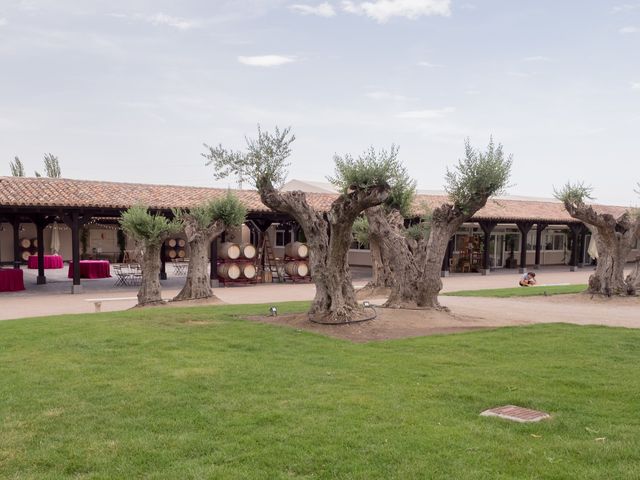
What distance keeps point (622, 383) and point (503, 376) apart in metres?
1.20

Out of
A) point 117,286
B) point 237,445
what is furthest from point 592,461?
point 117,286

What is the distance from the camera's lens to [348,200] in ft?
33.1

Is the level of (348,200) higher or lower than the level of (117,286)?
higher

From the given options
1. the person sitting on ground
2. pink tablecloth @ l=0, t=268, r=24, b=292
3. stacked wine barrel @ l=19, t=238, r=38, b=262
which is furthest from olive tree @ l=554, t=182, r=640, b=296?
stacked wine barrel @ l=19, t=238, r=38, b=262

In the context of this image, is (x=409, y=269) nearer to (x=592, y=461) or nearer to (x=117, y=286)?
(x=592, y=461)

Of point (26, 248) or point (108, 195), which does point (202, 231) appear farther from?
point (26, 248)

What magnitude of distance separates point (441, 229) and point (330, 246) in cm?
311

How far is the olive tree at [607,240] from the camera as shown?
16.5 m

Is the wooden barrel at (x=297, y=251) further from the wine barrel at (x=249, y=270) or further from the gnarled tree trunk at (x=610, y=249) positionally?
the gnarled tree trunk at (x=610, y=249)

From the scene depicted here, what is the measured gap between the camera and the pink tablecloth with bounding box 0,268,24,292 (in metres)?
18.5

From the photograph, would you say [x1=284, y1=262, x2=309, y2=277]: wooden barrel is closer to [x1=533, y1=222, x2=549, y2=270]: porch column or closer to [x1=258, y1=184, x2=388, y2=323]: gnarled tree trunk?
[x1=258, y1=184, x2=388, y2=323]: gnarled tree trunk

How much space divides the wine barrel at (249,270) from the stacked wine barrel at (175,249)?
12.6m

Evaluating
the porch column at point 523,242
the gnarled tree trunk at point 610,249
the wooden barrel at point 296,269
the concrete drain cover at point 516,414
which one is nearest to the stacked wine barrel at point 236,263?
the wooden barrel at point 296,269

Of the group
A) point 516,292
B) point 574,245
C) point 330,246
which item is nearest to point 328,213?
point 330,246
